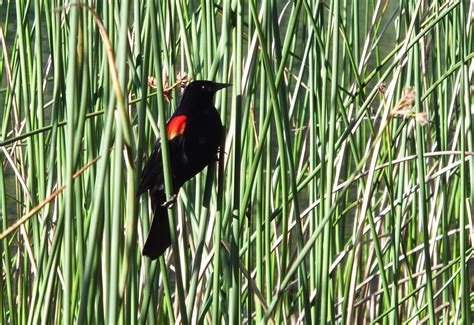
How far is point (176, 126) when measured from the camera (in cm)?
148

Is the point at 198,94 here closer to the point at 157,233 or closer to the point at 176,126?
the point at 176,126

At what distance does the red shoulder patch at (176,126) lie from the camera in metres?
1.45

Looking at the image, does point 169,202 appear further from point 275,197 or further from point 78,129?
point 275,197

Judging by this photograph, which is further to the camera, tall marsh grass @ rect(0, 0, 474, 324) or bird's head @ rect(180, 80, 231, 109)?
bird's head @ rect(180, 80, 231, 109)

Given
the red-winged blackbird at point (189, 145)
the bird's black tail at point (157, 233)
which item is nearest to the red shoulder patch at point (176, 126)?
the red-winged blackbird at point (189, 145)

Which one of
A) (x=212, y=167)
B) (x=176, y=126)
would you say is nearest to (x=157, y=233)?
(x=212, y=167)

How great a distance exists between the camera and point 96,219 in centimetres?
85

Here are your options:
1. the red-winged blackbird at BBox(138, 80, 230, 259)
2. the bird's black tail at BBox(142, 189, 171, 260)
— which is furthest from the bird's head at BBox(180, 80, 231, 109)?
the bird's black tail at BBox(142, 189, 171, 260)

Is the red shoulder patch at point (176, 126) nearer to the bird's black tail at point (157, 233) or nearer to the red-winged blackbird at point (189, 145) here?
the red-winged blackbird at point (189, 145)

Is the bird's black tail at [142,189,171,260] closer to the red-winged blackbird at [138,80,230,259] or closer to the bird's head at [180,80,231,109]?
the red-winged blackbird at [138,80,230,259]

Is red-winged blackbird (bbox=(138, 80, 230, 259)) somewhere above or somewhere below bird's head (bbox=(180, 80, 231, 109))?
below

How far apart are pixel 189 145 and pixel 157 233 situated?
7.7 inches

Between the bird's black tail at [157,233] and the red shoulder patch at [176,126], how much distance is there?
0.12 meters

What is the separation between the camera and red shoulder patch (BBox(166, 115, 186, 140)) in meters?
1.45
